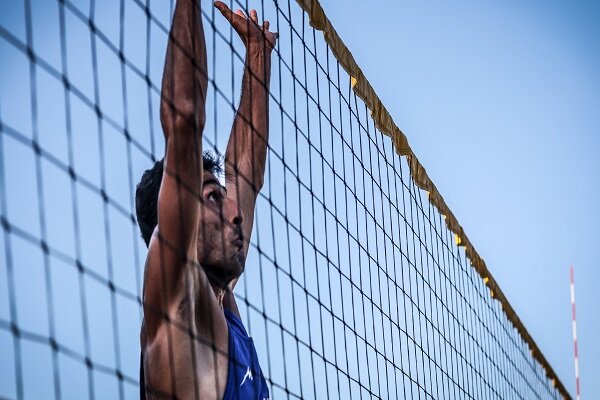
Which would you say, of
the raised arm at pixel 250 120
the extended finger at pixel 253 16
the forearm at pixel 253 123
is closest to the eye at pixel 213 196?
the raised arm at pixel 250 120

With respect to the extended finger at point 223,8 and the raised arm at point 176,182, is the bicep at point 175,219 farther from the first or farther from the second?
the extended finger at point 223,8

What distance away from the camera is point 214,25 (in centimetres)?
324

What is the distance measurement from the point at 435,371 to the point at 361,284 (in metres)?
0.80

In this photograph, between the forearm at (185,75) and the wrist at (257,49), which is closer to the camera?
the forearm at (185,75)

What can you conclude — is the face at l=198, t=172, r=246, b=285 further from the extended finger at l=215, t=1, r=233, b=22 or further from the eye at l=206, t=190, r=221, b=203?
the extended finger at l=215, t=1, r=233, b=22

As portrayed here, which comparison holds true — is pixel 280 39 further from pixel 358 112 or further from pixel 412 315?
pixel 412 315

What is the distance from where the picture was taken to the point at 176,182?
2652 mm

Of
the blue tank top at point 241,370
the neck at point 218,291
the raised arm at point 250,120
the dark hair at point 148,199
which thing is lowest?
the blue tank top at point 241,370

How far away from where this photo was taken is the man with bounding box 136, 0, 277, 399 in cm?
266

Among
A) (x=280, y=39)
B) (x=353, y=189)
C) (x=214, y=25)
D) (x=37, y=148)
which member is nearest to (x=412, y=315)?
(x=353, y=189)

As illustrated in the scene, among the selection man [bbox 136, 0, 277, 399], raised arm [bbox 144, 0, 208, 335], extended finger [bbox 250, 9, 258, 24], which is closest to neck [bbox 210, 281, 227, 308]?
man [bbox 136, 0, 277, 399]

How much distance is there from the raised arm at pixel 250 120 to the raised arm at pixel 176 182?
773 mm

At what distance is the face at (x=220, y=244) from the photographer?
10.1 ft

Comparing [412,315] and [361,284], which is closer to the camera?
[361,284]
